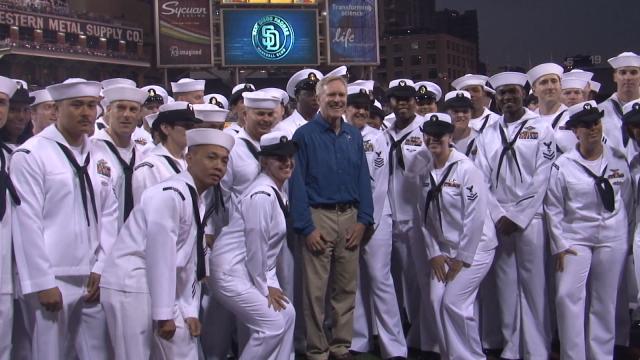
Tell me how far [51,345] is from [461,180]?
311cm

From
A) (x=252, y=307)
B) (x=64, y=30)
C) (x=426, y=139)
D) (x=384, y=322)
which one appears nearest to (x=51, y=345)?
(x=252, y=307)

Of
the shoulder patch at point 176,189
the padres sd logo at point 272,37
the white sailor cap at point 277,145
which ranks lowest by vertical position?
the shoulder patch at point 176,189

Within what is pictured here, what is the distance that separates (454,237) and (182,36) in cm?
2797

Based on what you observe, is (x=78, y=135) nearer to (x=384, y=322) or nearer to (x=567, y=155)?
(x=384, y=322)

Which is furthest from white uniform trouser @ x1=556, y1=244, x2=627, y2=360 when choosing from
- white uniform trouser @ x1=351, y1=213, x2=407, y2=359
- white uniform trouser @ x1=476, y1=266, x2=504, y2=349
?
white uniform trouser @ x1=351, y1=213, x2=407, y2=359

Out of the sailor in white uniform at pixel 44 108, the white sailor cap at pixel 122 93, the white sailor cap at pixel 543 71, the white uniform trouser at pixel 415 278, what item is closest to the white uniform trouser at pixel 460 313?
the white uniform trouser at pixel 415 278

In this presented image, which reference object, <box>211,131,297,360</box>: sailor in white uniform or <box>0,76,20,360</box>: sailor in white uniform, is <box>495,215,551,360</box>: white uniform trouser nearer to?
<box>211,131,297,360</box>: sailor in white uniform

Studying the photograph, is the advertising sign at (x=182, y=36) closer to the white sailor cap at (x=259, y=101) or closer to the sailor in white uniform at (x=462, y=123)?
the sailor in white uniform at (x=462, y=123)

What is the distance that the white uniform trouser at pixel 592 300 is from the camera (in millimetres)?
5484

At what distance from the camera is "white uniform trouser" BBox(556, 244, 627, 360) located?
216 inches

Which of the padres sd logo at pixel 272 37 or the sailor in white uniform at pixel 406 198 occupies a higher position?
the padres sd logo at pixel 272 37

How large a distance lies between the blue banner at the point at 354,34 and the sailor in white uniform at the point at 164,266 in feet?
95.0

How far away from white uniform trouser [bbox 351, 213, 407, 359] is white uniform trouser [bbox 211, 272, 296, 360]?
1379 mm

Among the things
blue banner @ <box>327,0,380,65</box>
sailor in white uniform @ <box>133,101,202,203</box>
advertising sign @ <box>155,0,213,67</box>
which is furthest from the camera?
blue banner @ <box>327,0,380,65</box>
